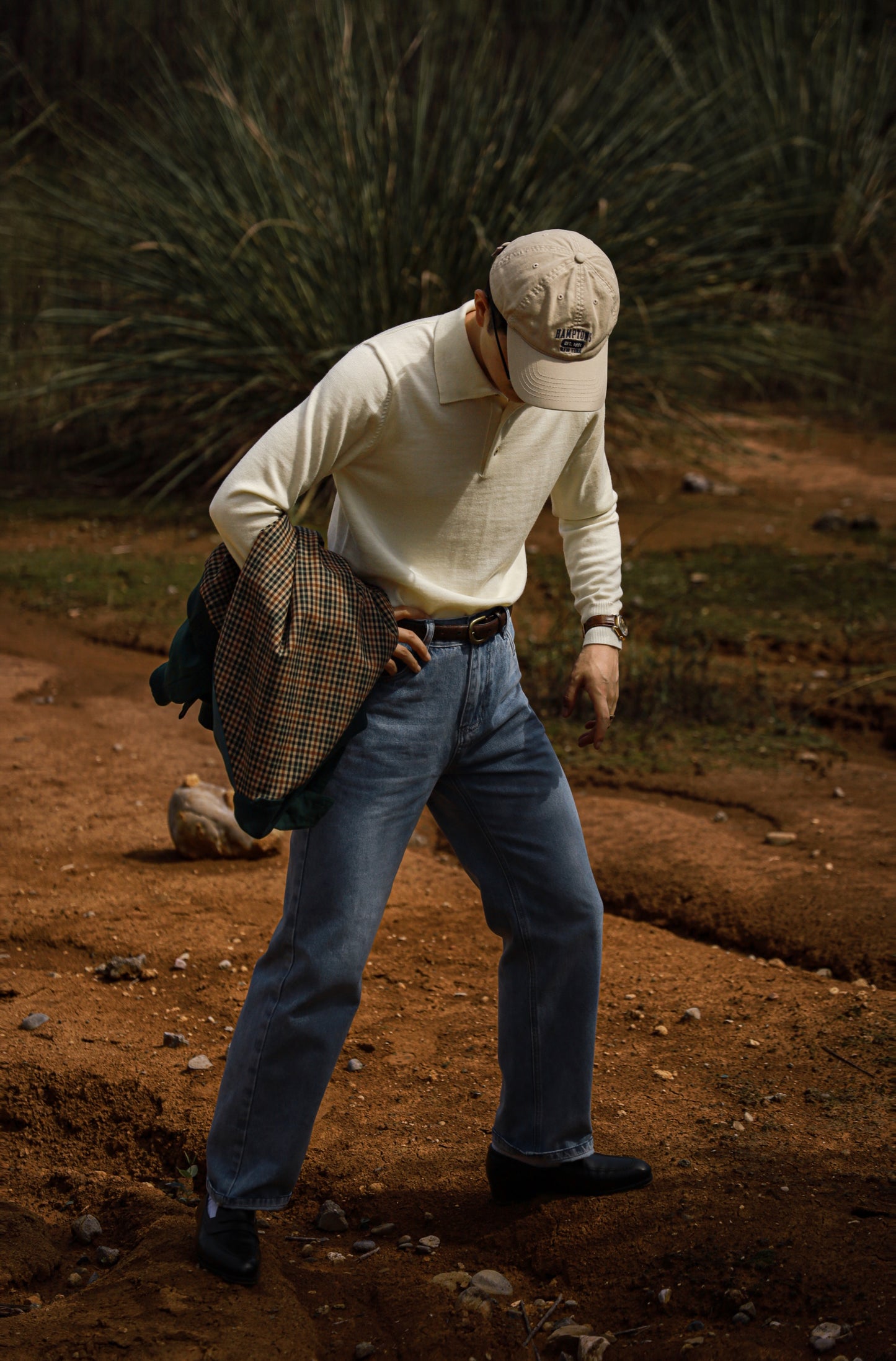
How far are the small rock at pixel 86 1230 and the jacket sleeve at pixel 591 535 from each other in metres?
1.35

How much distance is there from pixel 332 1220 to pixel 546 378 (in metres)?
1.51

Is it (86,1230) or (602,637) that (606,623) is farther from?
(86,1230)

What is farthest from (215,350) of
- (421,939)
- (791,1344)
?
(791,1344)

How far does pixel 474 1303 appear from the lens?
2.04 metres

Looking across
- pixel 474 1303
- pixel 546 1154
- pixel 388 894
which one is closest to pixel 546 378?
pixel 388 894

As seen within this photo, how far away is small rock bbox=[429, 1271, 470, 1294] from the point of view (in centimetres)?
210

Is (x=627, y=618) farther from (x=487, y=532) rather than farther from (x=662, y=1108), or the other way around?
(x=487, y=532)

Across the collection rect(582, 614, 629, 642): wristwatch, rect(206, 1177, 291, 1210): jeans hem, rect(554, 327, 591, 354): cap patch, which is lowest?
rect(206, 1177, 291, 1210): jeans hem

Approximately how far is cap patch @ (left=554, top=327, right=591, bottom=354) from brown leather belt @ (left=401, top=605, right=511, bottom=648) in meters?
0.43

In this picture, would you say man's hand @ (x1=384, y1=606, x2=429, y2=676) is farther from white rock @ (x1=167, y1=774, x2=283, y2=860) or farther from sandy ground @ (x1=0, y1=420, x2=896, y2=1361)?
white rock @ (x1=167, y1=774, x2=283, y2=860)

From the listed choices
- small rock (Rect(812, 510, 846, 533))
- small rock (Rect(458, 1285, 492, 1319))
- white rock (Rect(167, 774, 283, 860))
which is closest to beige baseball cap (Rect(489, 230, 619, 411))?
small rock (Rect(458, 1285, 492, 1319))

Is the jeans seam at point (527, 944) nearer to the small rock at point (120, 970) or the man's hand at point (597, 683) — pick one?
the man's hand at point (597, 683)

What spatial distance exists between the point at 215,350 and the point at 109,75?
20.6 feet

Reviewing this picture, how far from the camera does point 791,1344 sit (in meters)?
1.92
